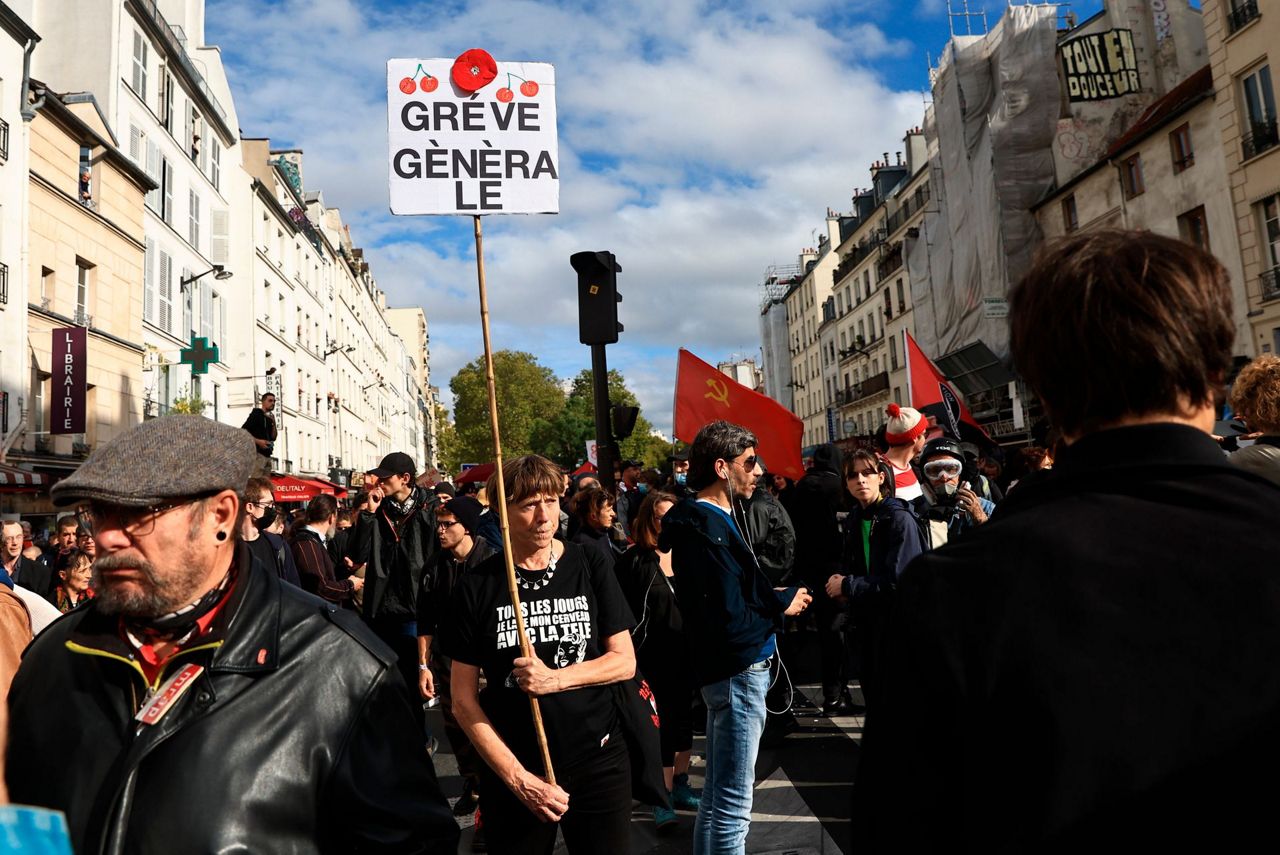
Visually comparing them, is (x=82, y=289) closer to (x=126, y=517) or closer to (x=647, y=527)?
(x=647, y=527)

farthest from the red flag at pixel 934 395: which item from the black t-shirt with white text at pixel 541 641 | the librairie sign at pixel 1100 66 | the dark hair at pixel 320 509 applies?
the librairie sign at pixel 1100 66

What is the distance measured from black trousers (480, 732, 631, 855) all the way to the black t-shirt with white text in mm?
71

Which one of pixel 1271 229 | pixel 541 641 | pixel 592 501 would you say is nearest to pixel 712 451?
pixel 541 641

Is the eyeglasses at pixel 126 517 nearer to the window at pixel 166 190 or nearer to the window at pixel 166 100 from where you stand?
the window at pixel 166 190

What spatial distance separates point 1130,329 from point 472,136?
9.62 feet

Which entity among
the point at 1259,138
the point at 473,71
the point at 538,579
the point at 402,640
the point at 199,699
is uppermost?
the point at 1259,138

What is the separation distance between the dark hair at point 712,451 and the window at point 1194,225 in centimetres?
2146

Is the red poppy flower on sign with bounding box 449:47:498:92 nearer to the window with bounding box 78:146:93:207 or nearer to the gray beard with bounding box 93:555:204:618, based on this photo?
the gray beard with bounding box 93:555:204:618

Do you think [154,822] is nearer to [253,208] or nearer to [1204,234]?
[1204,234]

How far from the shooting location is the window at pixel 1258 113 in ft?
61.7

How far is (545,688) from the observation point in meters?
3.10

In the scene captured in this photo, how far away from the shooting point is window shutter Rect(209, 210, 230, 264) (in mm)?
30875

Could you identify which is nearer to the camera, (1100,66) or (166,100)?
(1100,66)

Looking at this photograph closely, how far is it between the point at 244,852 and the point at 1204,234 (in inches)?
963
